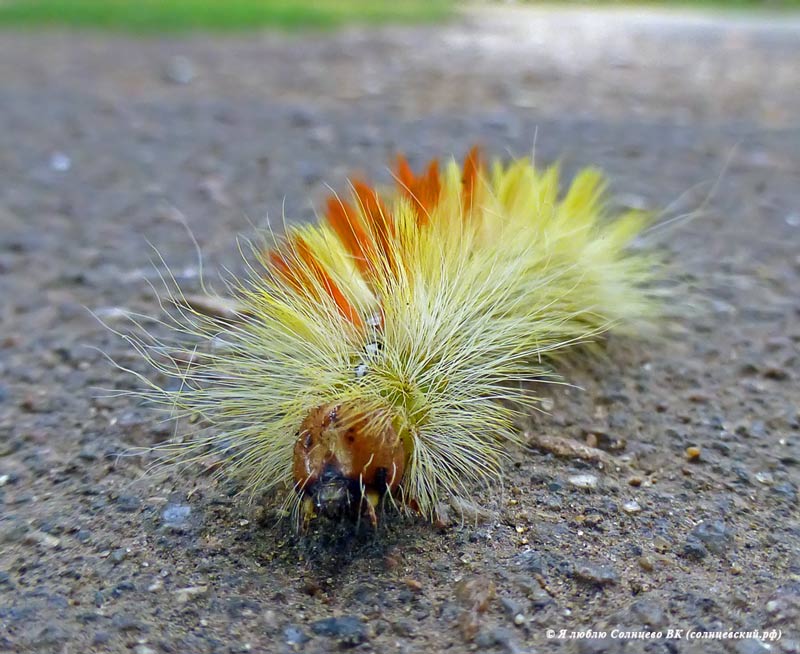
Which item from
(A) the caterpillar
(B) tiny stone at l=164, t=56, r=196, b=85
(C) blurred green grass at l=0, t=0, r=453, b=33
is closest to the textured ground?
(A) the caterpillar

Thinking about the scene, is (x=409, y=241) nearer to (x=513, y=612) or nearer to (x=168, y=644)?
(x=513, y=612)

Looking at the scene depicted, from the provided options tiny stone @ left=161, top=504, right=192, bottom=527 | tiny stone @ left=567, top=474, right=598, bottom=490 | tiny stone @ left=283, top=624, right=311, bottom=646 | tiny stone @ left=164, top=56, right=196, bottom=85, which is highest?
tiny stone @ left=164, top=56, right=196, bottom=85

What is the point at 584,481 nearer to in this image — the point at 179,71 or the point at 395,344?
the point at 395,344

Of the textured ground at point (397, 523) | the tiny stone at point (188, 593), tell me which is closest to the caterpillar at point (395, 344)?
the textured ground at point (397, 523)

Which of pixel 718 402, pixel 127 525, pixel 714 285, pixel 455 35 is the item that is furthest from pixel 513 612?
pixel 455 35

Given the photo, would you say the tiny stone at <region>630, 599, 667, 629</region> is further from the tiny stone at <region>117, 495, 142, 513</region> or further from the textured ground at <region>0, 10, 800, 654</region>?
the tiny stone at <region>117, 495, 142, 513</region>

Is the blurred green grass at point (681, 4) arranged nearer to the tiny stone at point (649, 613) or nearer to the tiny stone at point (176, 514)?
the tiny stone at point (176, 514)
